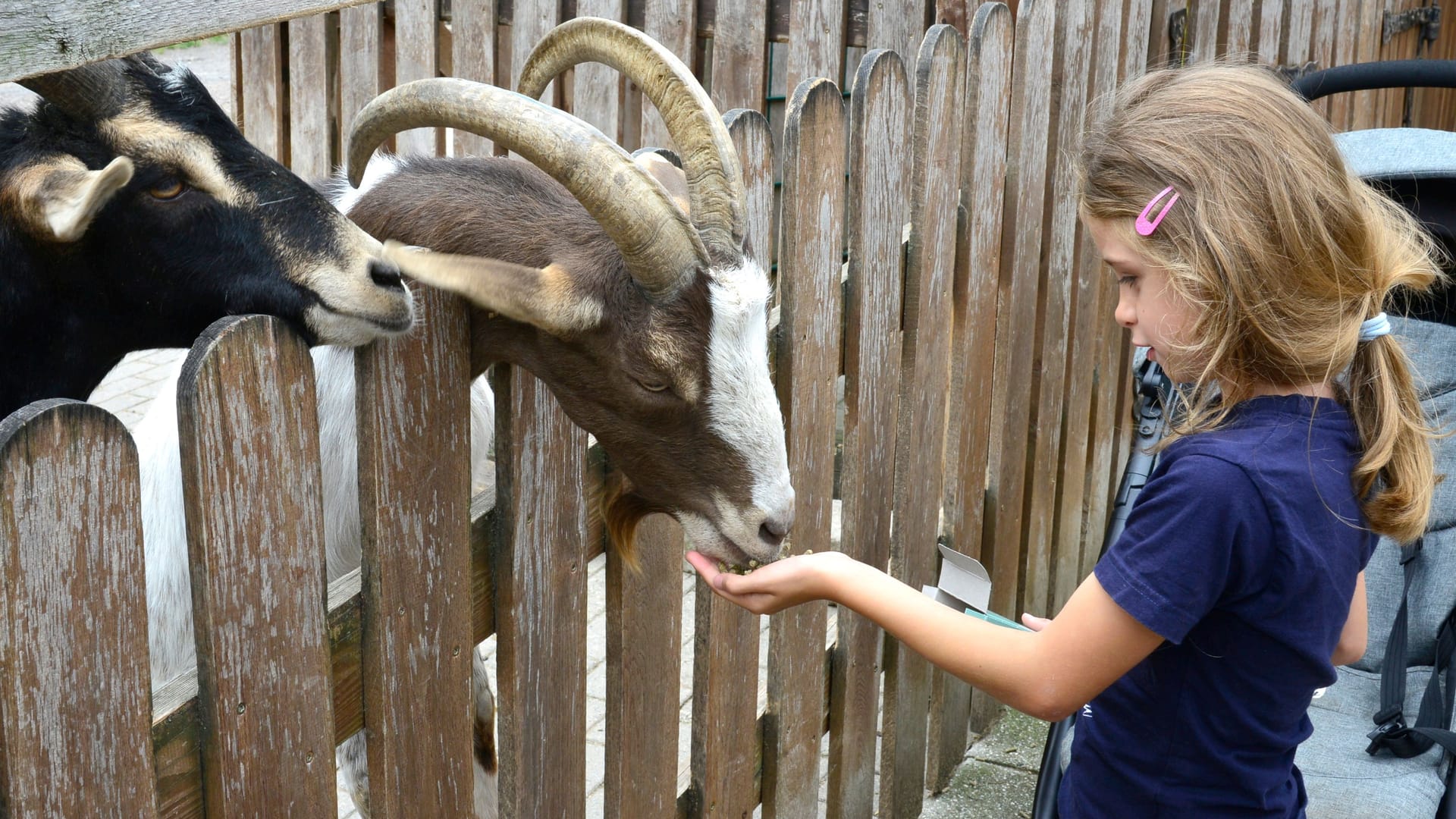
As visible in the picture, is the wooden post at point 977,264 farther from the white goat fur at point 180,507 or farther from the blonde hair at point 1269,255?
the white goat fur at point 180,507

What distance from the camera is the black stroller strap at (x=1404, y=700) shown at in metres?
2.64

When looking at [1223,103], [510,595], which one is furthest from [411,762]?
[1223,103]

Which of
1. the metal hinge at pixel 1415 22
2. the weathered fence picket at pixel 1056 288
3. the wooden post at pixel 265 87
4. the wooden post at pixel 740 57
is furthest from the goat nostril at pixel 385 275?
the metal hinge at pixel 1415 22

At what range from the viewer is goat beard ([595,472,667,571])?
220 centimetres

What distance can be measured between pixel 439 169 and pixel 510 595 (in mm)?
732

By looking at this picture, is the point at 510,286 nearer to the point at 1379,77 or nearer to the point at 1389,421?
the point at 1389,421

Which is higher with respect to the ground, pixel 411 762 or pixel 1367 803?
pixel 411 762

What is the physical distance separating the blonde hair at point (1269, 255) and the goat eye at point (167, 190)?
137 cm

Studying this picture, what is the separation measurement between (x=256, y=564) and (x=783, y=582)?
782mm

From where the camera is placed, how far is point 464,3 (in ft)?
16.7

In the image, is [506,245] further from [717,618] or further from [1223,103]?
[1223,103]

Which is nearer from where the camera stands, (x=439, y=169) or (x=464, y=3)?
(x=439, y=169)

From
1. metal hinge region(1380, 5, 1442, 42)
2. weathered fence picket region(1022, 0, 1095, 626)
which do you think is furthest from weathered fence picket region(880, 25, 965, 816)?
metal hinge region(1380, 5, 1442, 42)

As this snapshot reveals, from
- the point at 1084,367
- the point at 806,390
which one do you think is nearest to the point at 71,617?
the point at 806,390
